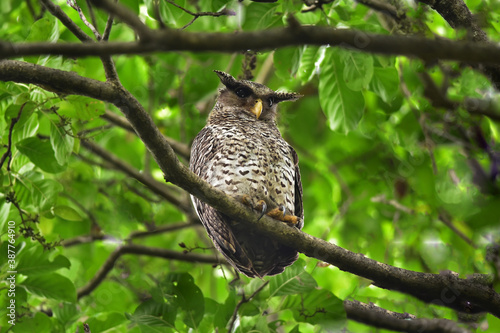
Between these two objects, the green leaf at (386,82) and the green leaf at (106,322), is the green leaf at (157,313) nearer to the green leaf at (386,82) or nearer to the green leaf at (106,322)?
the green leaf at (106,322)

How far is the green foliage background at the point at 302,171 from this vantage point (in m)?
3.11

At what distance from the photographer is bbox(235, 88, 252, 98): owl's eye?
166 inches

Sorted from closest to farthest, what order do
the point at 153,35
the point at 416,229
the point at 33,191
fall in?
1. the point at 153,35
2. the point at 33,191
3. the point at 416,229

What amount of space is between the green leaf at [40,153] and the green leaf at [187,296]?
107 cm

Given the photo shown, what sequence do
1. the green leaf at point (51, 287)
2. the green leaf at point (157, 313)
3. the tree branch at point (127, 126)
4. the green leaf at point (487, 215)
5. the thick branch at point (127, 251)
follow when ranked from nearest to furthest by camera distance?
1. the green leaf at point (157, 313)
2. the green leaf at point (51, 287)
3. the green leaf at point (487, 215)
4. the thick branch at point (127, 251)
5. the tree branch at point (127, 126)

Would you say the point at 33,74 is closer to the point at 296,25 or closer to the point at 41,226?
the point at 296,25

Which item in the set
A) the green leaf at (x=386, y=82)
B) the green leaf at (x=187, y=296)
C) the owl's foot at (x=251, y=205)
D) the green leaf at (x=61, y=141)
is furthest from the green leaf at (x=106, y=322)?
the green leaf at (x=386, y=82)

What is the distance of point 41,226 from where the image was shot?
3682 millimetres

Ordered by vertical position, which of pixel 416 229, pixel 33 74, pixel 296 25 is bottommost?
pixel 416 229

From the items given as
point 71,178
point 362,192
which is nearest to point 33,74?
point 71,178

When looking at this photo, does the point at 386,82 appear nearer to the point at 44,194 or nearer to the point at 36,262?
the point at 44,194

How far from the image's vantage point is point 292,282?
301cm

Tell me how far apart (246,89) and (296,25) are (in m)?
2.98

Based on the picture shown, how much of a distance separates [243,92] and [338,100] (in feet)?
3.19
